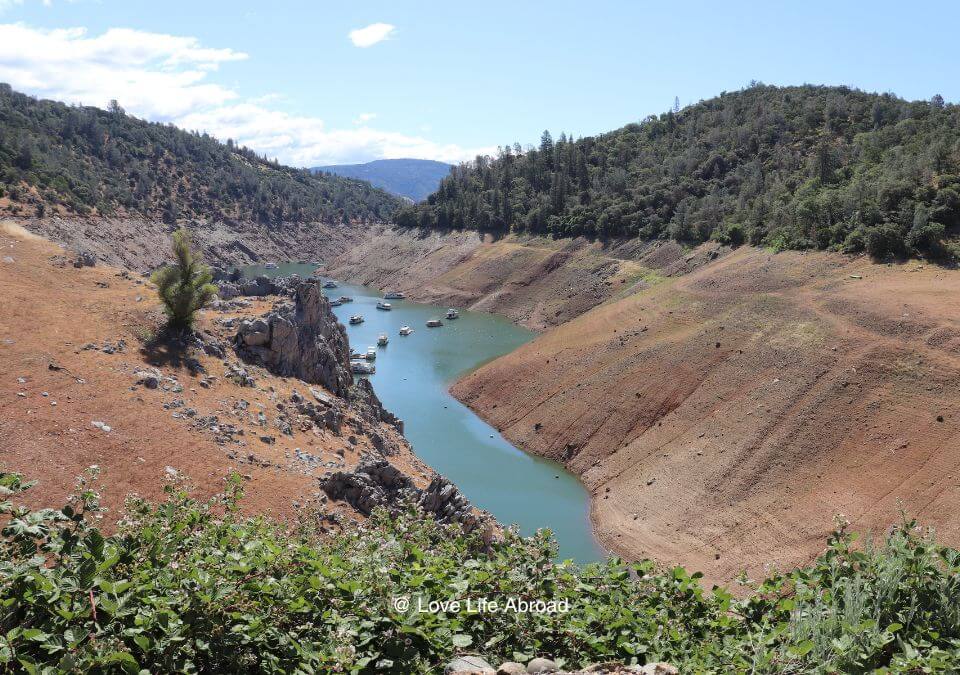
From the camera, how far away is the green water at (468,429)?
36.7 m

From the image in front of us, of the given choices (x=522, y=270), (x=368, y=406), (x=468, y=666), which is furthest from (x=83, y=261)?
(x=522, y=270)

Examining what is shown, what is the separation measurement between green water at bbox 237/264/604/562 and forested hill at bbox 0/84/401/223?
149 feet

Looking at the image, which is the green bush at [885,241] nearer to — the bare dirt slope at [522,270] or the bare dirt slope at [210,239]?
the bare dirt slope at [522,270]

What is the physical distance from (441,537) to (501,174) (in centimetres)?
13461

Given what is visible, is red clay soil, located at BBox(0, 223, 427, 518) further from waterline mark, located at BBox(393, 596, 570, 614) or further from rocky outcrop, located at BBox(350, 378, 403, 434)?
waterline mark, located at BBox(393, 596, 570, 614)

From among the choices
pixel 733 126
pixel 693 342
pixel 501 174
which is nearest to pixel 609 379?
pixel 693 342

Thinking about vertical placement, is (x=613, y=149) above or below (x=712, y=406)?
above

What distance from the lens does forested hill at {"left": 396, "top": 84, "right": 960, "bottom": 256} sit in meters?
54.0

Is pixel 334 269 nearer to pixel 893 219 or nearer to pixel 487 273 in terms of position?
pixel 487 273

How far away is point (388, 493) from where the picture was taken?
24984 millimetres

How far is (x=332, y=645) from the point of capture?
22.9 feet

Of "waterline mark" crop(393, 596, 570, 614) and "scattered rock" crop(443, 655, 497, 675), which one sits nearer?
"scattered rock" crop(443, 655, 497, 675)

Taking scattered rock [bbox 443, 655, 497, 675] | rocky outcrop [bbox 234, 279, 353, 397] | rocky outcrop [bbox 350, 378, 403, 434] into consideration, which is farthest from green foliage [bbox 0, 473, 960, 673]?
rocky outcrop [bbox 350, 378, 403, 434]

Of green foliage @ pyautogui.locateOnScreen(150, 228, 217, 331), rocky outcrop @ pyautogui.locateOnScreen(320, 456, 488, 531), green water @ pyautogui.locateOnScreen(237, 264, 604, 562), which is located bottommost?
green water @ pyautogui.locateOnScreen(237, 264, 604, 562)
